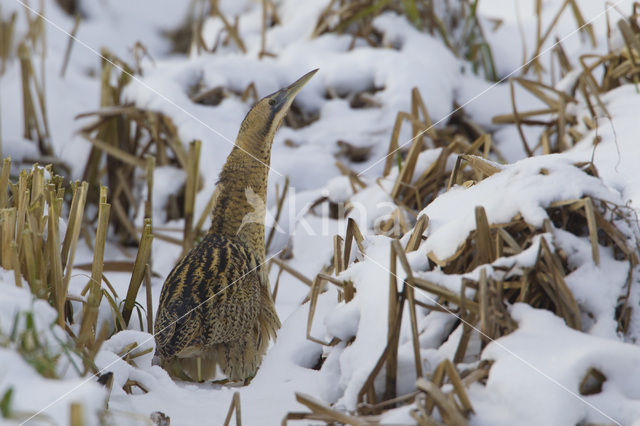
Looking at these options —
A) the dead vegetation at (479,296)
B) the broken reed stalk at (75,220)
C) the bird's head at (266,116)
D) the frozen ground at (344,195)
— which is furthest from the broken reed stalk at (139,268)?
the bird's head at (266,116)

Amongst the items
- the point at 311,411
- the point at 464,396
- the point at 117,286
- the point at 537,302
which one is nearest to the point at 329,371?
the point at 311,411

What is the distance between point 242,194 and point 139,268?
0.77 m

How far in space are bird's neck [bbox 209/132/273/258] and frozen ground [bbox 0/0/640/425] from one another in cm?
39

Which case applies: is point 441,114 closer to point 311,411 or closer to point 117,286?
point 117,286

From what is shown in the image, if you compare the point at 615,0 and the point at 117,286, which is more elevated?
the point at 615,0

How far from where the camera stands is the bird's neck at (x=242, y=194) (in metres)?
3.00

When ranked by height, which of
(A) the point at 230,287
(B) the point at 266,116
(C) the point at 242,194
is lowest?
(A) the point at 230,287

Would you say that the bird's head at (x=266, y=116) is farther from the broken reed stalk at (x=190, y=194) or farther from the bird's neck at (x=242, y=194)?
the broken reed stalk at (x=190, y=194)

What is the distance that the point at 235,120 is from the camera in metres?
4.35

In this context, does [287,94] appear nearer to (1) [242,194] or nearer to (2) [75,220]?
(1) [242,194]

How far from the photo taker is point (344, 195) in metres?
3.82

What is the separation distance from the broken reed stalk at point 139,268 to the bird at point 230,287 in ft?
0.39

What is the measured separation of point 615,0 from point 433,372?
13.7ft

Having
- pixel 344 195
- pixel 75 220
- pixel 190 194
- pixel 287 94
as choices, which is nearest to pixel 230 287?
pixel 75 220
